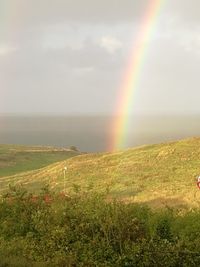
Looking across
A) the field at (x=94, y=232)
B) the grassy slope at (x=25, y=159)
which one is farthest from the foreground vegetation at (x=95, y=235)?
the grassy slope at (x=25, y=159)

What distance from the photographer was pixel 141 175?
33.7 meters

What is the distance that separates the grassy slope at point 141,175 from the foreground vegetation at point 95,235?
7.40m

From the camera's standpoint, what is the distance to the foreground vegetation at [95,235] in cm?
1257

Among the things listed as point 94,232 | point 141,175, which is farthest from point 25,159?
point 94,232

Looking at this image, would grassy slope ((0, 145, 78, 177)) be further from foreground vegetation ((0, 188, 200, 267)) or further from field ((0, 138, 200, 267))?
foreground vegetation ((0, 188, 200, 267))

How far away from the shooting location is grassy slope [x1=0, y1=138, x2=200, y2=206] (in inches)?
1061

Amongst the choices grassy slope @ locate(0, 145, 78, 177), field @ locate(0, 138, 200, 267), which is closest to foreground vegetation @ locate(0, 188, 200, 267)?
field @ locate(0, 138, 200, 267)

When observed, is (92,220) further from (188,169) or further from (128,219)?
(188,169)

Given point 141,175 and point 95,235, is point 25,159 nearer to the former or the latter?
point 141,175

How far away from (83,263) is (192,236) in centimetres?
337

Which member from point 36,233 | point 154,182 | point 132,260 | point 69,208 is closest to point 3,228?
point 36,233

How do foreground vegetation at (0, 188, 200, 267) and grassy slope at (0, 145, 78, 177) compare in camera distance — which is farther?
grassy slope at (0, 145, 78, 177)

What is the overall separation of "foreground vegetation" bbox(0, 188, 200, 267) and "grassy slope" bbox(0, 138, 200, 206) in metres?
7.40

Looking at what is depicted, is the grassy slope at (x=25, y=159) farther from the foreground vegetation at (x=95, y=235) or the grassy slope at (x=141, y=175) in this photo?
the foreground vegetation at (x=95, y=235)
